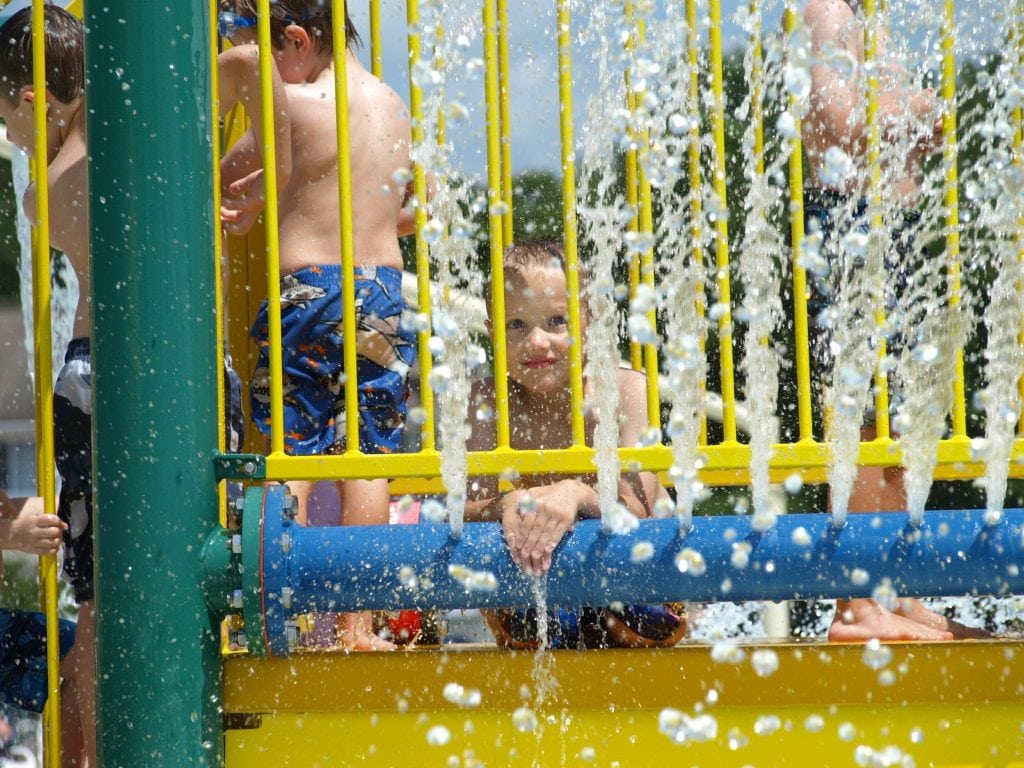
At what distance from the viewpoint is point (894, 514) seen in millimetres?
2062

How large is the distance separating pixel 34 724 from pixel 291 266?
1.68m

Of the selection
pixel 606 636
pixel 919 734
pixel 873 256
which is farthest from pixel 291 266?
pixel 919 734

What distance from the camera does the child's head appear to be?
9.13ft

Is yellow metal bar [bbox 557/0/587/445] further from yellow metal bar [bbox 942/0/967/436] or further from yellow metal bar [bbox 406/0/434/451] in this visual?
yellow metal bar [bbox 942/0/967/436]

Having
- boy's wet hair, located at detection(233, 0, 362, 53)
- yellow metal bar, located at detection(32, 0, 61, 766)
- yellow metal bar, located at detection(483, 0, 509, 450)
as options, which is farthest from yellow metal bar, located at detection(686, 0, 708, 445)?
yellow metal bar, located at detection(32, 0, 61, 766)

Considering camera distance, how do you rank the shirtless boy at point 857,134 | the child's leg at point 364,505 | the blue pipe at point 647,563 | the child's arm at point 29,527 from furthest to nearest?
the shirtless boy at point 857,134 → the child's leg at point 364,505 → the child's arm at point 29,527 → the blue pipe at point 647,563

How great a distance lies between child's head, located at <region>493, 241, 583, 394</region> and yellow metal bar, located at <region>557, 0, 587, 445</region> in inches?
22.2

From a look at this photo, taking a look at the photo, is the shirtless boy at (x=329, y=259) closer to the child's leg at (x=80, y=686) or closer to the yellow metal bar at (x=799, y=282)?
the child's leg at (x=80, y=686)

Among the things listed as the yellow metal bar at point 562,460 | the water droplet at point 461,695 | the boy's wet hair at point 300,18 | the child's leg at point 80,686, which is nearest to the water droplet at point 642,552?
the yellow metal bar at point 562,460

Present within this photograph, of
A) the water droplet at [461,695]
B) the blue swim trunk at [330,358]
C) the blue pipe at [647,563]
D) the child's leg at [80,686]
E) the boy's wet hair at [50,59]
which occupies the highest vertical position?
the boy's wet hair at [50,59]

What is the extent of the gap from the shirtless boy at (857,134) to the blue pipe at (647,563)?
65cm

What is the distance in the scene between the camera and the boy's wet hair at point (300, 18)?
2.89 meters

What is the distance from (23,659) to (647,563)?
4.58 ft

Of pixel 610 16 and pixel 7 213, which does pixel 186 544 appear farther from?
pixel 7 213
